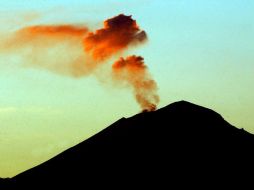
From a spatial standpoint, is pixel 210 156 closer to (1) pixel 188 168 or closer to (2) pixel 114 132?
(1) pixel 188 168

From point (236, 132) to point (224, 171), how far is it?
2.53 meters

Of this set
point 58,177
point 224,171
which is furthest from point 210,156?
point 58,177

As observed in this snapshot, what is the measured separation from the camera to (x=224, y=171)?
2836 centimetres

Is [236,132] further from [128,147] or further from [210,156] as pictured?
[128,147]

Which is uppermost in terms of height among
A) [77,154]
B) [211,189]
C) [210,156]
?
[77,154]

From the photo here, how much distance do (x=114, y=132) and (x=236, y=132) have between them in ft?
21.8

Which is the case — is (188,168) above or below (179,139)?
below

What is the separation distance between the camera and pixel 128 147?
29.9m

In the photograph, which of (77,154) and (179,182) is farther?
(77,154)

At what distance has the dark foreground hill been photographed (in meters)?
28.5

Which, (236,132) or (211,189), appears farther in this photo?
(236,132)

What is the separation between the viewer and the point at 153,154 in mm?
29375

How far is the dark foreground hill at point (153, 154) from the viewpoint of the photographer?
93.6ft

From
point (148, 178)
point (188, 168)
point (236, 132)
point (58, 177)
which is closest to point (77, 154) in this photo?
point (58, 177)
